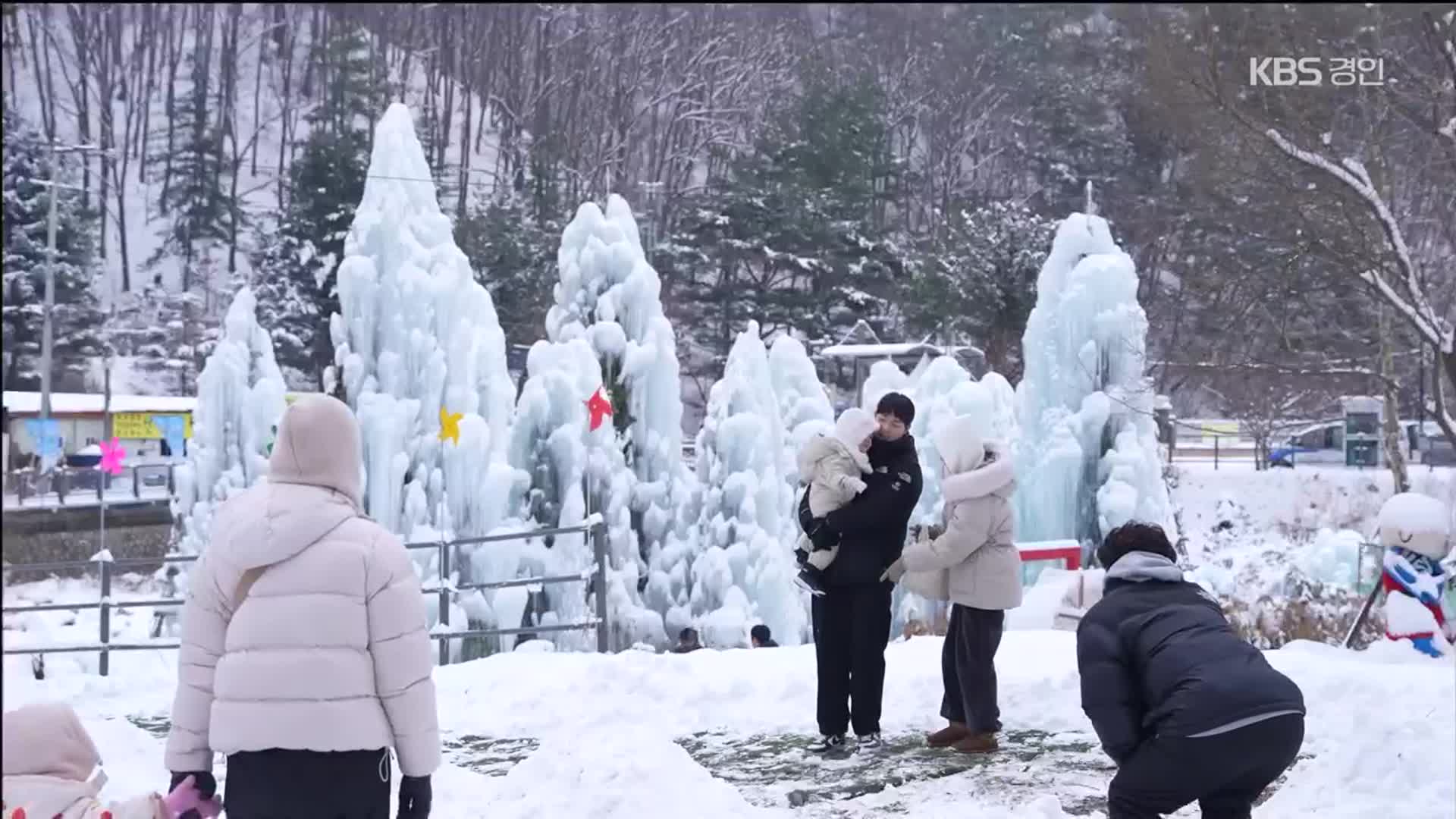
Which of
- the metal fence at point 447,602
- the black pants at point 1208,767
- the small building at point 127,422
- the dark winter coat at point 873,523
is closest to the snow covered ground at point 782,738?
the metal fence at point 447,602

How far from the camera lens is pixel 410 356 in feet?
65.6

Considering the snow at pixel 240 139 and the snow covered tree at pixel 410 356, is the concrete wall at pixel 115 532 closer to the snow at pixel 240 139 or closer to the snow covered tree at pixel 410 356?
the snow covered tree at pixel 410 356

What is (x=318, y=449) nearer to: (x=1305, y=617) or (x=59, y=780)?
(x=59, y=780)

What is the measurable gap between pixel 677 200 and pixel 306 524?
2476 centimetres

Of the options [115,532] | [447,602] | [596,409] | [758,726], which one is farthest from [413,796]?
[115,532]

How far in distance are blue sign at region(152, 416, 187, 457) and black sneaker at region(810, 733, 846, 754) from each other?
1037 inches

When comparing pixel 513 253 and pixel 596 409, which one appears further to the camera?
pixel 513 253

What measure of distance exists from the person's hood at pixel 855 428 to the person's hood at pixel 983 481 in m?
0.36

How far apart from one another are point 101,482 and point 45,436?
2801 mm

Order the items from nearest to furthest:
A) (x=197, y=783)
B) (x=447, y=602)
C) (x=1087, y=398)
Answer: (x=197, y=783)
(x=447, y=602)
(x=1087, y=398)

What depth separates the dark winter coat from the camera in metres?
5.62

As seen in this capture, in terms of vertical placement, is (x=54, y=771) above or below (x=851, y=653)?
above

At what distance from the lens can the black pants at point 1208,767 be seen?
3.60 m

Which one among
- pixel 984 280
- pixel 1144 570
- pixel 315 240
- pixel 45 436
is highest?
pixel 315 240
